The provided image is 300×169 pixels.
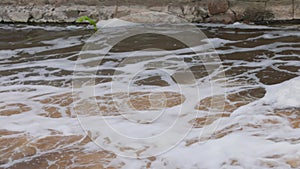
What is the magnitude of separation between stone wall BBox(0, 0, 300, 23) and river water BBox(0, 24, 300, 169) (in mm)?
898

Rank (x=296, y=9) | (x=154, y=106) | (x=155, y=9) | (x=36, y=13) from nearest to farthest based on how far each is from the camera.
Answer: (x=154, y=106) < (x=296, y=9) < (x=155, y=9) < (x=36, y=13)

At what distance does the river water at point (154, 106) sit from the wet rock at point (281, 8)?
2.73 ft

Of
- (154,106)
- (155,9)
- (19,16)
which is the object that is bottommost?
(154,106)

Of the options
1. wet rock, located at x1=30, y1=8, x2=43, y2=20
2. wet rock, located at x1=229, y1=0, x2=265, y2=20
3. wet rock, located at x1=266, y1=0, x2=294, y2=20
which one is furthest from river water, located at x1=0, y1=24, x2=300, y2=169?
wet rock, located at x1=30, y1=8, x2=43, y2=20

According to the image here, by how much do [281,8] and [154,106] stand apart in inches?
137

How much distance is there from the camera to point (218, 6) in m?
5.57

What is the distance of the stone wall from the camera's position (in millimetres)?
5426

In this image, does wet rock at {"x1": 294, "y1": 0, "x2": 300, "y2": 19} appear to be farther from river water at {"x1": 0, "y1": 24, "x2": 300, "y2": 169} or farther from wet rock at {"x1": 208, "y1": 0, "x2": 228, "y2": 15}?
wet rock at {"x1": 208, "y1": 0, "x2": 228, "y2": 15}

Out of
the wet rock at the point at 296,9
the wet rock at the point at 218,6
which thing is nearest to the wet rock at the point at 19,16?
the wet rock at the point at 218,6

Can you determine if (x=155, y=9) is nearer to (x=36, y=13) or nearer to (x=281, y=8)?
(x=281, y=8)

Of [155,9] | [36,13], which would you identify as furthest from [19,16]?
[155,9]

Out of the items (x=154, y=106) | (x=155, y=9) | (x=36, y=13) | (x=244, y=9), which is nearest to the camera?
(x=154, y=106)

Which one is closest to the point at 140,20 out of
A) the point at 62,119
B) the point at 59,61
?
the point at 59,61

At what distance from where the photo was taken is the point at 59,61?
4.08 meters
